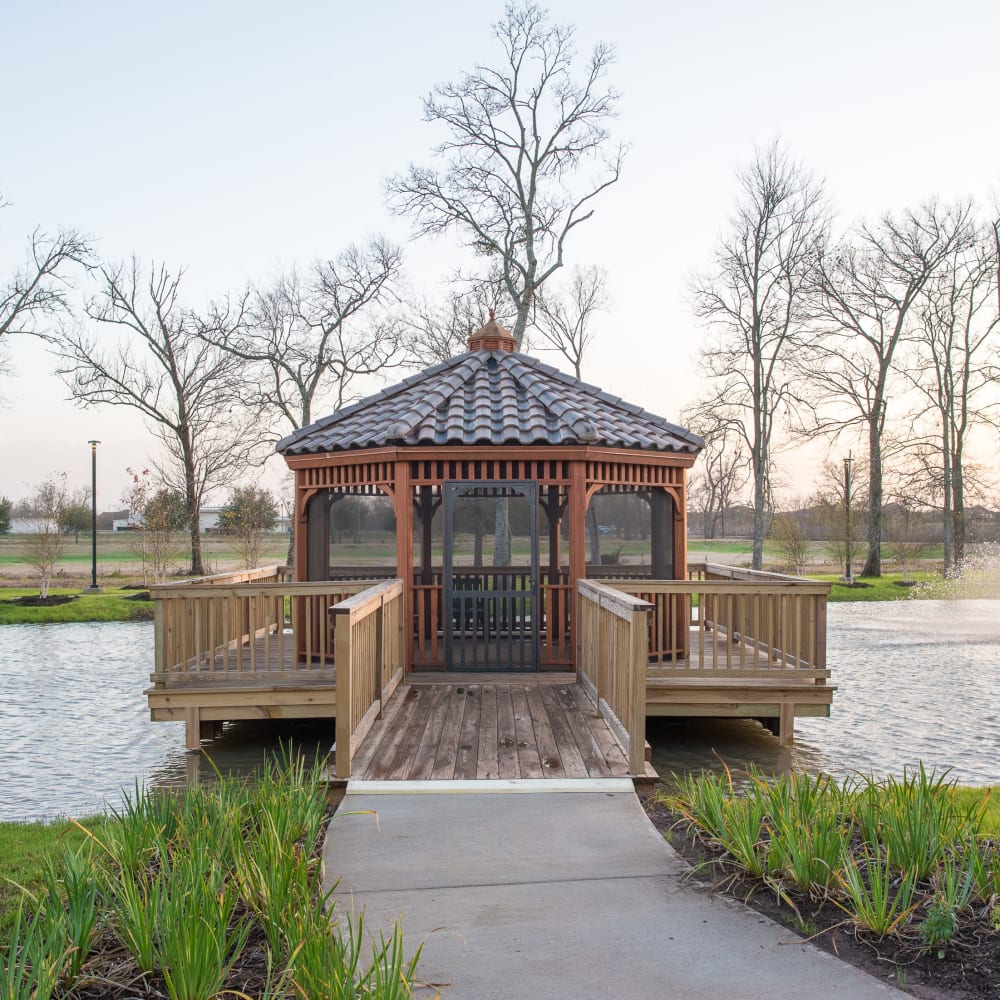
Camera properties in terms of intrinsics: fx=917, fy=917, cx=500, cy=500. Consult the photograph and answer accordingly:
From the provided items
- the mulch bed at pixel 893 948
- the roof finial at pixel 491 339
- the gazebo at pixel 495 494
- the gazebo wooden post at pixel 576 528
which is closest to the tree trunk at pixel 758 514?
the roof finial at pixel 491 339

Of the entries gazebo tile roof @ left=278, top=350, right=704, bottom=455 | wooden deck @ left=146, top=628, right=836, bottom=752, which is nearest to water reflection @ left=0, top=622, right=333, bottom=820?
wooden deck @ left=146, top=628, right=836, bottom=752

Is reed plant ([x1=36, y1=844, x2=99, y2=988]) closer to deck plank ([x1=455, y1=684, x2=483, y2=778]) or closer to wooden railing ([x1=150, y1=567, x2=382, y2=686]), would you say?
deck plank ([x1=455, y1=684, x2=483, y2=778])

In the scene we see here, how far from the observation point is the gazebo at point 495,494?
31.6 ft

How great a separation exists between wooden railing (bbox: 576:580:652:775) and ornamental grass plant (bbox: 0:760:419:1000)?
8.41 ft

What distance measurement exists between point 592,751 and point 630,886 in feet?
7.90

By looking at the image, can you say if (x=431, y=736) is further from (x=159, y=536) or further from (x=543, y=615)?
(x=159, y=536)

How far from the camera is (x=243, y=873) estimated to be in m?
3.77

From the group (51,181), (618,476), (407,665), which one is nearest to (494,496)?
(618,476)

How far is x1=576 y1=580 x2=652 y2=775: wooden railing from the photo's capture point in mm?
6172

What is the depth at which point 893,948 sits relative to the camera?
364 centimetres

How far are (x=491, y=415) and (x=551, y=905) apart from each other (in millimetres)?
6675

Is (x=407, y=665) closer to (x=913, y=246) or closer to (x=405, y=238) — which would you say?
(x=405, y=238)

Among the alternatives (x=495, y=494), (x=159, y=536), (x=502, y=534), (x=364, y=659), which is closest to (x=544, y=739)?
(x=364, y=659)

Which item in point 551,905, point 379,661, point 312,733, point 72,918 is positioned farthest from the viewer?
point 312,733
